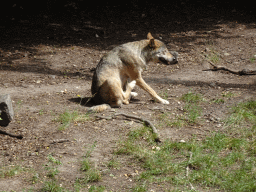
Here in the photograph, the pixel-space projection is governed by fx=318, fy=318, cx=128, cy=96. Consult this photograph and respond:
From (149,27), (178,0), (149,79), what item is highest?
(178,0)

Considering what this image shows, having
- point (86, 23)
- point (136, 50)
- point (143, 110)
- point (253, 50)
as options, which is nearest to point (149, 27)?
point (86, 23)

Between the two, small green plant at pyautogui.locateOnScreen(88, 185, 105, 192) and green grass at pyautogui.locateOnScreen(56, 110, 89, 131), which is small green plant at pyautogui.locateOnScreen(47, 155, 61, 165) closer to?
small green plant at pyautogui.locateOnScreen(88, 185, 105, 192)

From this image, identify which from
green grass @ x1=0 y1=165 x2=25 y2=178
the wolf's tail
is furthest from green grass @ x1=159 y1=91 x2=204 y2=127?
green grass @ x1=0 y1=165 x2=25 y2=178

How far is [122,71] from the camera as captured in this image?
7.04m

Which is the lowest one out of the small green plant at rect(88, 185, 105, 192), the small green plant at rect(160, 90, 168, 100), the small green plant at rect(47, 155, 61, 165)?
the small green plant at rect(160, 90, 168, 100)

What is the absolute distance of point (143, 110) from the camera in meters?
6.75

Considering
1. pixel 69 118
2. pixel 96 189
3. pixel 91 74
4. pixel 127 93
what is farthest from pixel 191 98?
pixel 96 189

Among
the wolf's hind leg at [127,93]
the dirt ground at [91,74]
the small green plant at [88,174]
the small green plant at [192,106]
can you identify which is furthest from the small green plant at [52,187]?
the wolf's hind leg at [127,93]

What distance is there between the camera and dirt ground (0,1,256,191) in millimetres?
4996

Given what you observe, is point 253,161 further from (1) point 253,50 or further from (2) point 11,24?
(2) point 11,24

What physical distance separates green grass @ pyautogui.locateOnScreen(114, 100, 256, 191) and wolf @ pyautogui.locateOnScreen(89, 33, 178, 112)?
52.4 inches

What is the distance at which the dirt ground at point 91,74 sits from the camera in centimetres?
500

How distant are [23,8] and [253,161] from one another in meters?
13.1

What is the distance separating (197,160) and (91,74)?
18.1 feet
